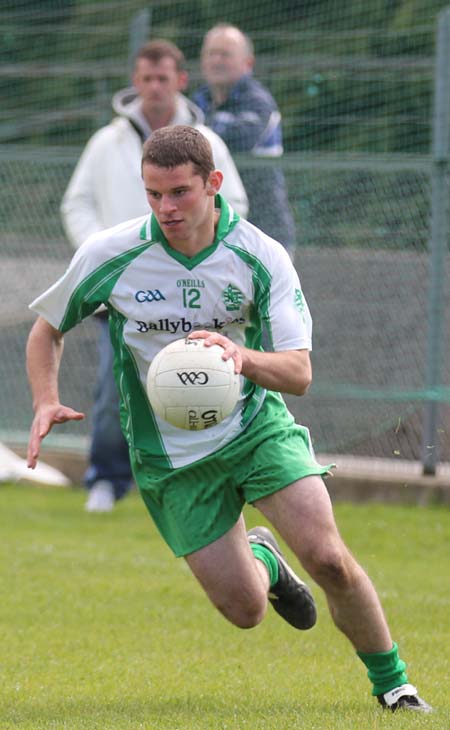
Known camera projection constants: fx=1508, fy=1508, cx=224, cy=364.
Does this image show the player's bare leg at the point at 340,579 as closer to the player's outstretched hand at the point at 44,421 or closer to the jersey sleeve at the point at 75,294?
the player's outstretched hand at the point at 44,421

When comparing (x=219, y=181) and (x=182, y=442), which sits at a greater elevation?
(x=219, y=181)

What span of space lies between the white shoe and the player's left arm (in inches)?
209

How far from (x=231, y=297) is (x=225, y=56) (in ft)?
17.9

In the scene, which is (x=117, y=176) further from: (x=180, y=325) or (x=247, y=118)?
(x=180, y=325)

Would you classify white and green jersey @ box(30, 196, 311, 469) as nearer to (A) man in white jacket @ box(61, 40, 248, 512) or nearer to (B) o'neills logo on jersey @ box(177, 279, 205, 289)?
(B) o'neills logo on jersey @ box(177, 279, 205, 289)

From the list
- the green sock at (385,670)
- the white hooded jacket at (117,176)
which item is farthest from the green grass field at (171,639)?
the white hooded jacket at (117,176)

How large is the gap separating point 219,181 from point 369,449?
572 centimetres

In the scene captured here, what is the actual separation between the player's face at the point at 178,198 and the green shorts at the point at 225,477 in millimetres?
784

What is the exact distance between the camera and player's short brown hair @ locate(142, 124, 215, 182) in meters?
5.37

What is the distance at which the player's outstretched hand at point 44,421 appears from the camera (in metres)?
5.26

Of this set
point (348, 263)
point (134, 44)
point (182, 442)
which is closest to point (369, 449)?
point (348, 263)

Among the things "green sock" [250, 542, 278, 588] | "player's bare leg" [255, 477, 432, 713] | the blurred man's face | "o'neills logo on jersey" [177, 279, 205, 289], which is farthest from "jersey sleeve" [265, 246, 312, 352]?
the blurred man's face

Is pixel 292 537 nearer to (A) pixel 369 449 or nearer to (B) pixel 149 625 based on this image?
(B) pixel 149 625

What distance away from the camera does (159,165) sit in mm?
5359
